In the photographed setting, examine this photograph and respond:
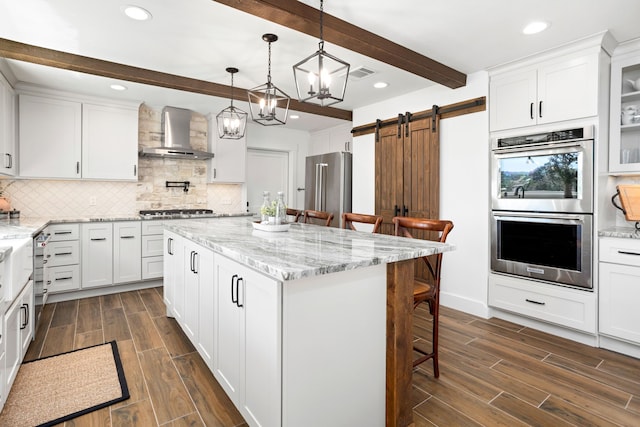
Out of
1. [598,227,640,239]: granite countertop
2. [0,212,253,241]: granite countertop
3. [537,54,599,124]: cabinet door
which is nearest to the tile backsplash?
[0,212,253,241]: granite countertop

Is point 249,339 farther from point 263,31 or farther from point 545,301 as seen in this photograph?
point 545,301

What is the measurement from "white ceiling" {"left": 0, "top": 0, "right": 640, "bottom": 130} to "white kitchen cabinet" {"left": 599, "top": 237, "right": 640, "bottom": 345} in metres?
1.66

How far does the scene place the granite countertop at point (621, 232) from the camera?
2527mm

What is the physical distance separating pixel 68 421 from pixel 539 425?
246 cm

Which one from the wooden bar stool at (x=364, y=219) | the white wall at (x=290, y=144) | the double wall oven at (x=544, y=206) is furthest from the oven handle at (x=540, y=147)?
the white wall at (x=290, y=144)

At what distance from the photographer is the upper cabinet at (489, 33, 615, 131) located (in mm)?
2686

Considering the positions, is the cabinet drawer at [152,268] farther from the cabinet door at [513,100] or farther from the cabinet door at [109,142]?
the cabinet door at [513,100]

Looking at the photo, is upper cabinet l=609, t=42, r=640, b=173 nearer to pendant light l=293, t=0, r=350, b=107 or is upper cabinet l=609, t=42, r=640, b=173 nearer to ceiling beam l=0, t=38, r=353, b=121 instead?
pendant light l=293, t=0, r=350, b=107

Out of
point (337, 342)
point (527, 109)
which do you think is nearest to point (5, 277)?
Answer: point (337, 342)

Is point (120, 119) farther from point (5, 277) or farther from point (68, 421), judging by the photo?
point (68, 421)

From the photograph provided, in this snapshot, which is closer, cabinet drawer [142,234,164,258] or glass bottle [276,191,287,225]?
glass bottle [276,191,287,225]

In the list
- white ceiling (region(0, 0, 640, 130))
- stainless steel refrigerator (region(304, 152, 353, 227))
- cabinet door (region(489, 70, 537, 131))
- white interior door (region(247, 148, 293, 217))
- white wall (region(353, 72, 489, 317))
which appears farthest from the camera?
white interior door (region(247, 148, 293, 217))

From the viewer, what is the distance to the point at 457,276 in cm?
363

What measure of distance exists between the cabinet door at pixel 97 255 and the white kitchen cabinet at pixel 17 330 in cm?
143
